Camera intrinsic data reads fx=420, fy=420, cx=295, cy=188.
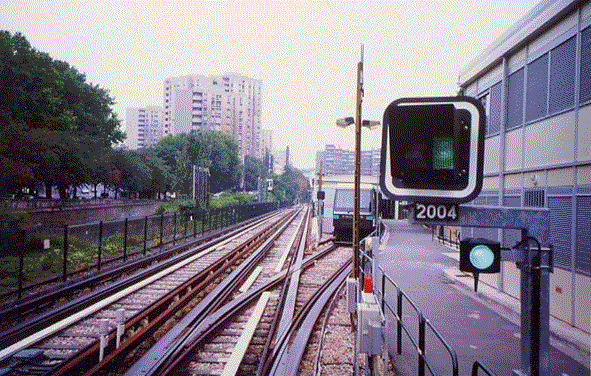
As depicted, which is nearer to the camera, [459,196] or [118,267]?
[459,196]

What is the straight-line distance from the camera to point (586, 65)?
8.08 m

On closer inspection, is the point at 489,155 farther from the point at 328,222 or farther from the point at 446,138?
the point at 328,222

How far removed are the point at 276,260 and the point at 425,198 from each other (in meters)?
15.2

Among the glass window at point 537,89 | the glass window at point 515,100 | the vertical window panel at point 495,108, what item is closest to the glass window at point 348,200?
the vertical window panel at point 495,108

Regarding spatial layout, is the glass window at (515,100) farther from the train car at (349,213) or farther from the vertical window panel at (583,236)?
the train car at (349,213)

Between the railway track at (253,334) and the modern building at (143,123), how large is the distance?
154m

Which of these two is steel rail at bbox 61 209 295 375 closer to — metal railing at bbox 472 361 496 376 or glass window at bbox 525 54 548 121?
metal railing at bbox 472 361 496 376

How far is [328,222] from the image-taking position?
33.1 meters

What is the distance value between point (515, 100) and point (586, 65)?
3.16 m

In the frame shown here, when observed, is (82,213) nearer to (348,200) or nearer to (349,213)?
(348,200)

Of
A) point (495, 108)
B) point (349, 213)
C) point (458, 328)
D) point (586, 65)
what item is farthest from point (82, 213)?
point (586, 65)

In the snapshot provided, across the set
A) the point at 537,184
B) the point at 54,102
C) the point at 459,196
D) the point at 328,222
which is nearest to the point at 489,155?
the point at 537,184

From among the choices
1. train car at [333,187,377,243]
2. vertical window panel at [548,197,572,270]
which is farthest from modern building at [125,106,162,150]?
vertical window panel at [548,197,572,270]

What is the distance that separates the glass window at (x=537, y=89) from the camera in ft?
31.6
